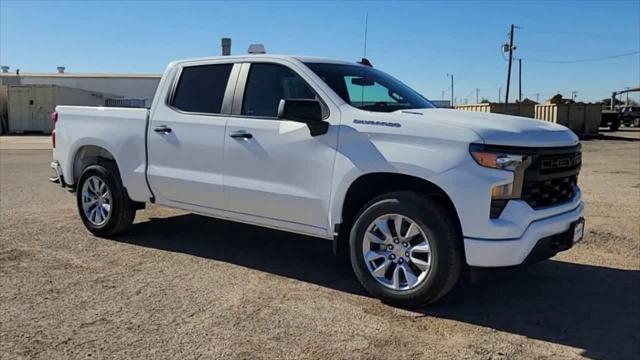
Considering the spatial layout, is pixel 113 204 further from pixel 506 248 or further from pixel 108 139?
pixel 506 248

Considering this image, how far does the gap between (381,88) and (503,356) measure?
9.14 ft

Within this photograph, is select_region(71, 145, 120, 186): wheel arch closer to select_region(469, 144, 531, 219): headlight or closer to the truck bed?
the truck bed

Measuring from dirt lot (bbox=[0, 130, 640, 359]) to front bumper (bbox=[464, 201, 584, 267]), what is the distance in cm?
50

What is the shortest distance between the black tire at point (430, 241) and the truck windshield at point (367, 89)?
0.95 metres

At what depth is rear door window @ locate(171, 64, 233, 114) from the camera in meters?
5.84

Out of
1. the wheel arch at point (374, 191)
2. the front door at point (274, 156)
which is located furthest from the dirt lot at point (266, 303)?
the front door at point (274, 156)

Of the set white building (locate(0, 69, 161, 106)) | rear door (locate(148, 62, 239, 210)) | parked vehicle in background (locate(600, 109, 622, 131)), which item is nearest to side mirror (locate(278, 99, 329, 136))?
rear door (locate(148, 62, 239, 210))

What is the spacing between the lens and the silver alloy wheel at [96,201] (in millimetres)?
6760

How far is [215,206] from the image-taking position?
5773 mm

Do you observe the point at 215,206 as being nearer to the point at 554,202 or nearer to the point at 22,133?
the point at 554,202

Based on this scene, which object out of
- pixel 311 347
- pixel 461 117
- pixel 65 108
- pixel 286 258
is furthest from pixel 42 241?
pixel 461 117

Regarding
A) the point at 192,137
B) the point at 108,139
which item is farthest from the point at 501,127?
the point at 108,139

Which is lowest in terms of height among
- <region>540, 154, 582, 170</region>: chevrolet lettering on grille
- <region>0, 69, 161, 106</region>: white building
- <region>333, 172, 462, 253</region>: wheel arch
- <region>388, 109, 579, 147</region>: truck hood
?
<region>333, 172, 462, 253</region>: wheel arch

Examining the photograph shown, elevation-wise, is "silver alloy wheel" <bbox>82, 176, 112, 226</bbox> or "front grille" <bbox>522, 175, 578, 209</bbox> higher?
"front grille" <bbox>522, 175, 578, 209</bbox>
